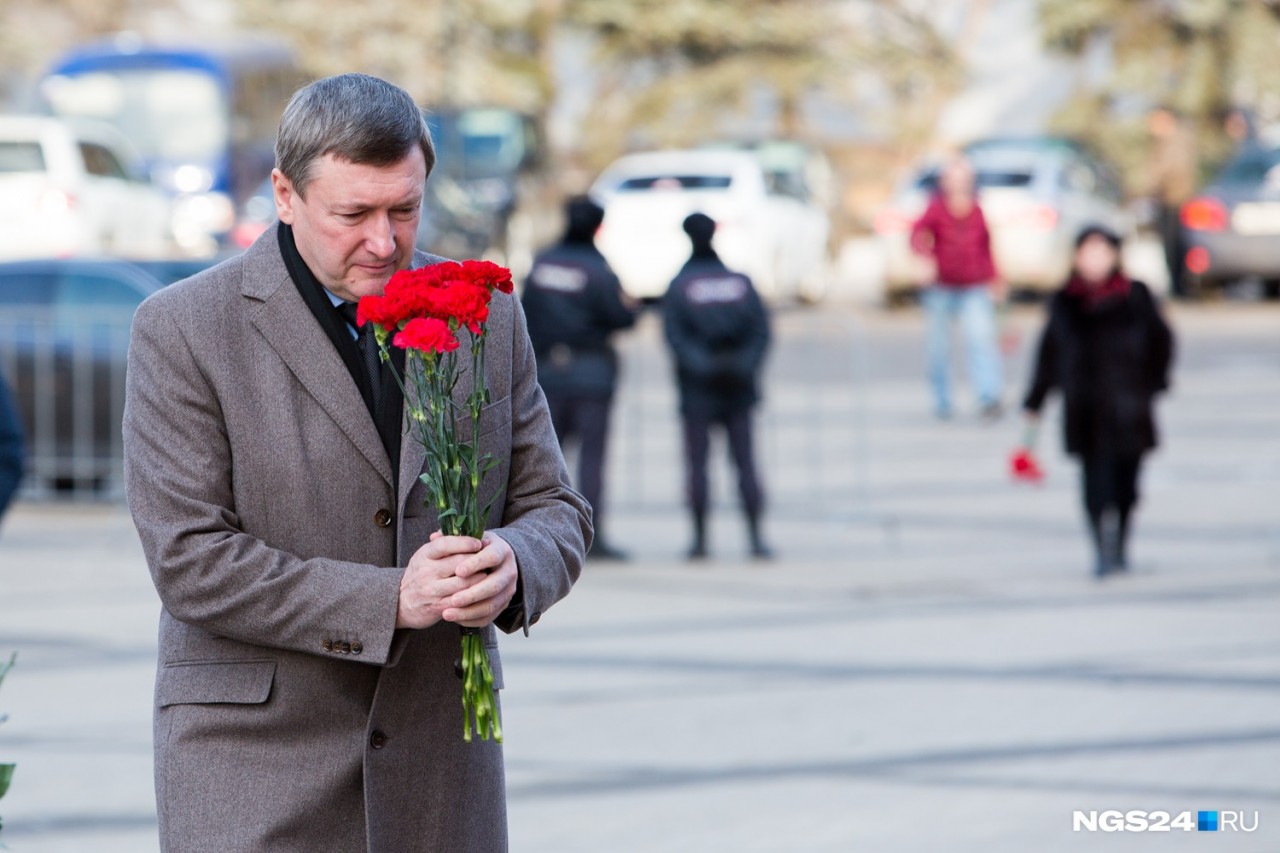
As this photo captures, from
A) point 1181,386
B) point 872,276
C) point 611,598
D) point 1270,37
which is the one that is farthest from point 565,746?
point 1270,37

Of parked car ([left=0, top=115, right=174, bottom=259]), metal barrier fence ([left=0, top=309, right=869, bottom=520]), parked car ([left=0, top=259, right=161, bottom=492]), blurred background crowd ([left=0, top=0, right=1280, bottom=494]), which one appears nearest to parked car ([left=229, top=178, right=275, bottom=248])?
blurred background crowd ([left=0, top=0, right=1280, bottom=494])

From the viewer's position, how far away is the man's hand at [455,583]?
8.73 ft

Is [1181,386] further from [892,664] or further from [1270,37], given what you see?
[1270,37]

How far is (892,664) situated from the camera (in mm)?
7871

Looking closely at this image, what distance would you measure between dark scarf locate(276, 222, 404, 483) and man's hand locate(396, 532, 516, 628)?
0.65 feet

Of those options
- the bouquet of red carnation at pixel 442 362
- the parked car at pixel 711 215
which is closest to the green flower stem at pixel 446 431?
the bouquet of red carnation at pixel 442 362

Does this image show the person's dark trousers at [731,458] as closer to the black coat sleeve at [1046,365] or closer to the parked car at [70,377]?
the black coat sleeve at [1046,365]

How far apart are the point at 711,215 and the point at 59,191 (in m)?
6.54

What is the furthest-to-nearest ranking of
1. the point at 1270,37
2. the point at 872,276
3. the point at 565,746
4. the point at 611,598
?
the point at 1270,37 < the point at 872,276 < the point at 611,598 < the point at 565,746

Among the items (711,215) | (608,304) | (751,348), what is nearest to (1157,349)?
(751,348)

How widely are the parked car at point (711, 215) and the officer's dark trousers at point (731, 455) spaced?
35.4ft

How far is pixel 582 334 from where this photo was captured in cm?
1043

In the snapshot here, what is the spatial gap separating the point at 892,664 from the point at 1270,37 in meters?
30.6

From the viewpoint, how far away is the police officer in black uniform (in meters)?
10.2
